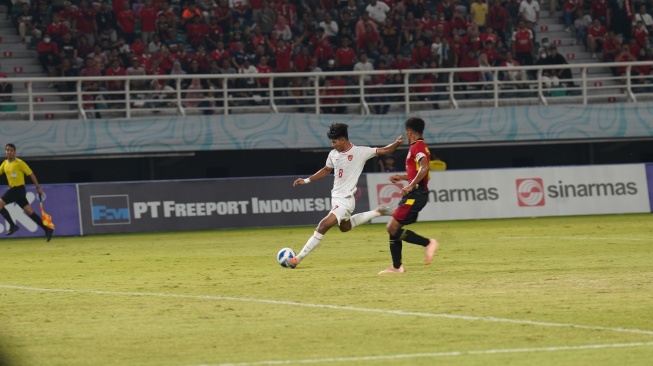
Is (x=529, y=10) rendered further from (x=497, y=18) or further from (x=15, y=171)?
(x=15, y=171)

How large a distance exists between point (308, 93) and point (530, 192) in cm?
763

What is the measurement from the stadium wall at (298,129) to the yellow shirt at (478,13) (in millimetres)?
3299

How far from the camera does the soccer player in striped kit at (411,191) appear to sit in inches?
612

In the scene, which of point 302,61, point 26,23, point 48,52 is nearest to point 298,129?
point 302,61

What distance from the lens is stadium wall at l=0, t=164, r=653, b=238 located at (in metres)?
29.2

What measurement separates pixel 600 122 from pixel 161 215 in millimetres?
13269

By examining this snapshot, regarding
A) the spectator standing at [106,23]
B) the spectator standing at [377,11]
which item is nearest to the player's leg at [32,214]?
the spectator standing at [106,23]

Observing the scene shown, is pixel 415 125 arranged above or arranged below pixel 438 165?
above

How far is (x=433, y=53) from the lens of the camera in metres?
35.0

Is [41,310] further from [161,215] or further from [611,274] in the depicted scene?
[161,215]

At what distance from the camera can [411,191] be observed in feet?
51.9

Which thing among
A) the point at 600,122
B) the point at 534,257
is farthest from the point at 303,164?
the point at 534,257

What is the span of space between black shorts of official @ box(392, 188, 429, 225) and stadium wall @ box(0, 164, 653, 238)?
14236mm

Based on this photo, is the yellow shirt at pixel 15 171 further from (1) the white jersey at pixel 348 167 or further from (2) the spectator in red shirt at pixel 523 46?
(2) the spectator in red shirt at pixel 523 46
